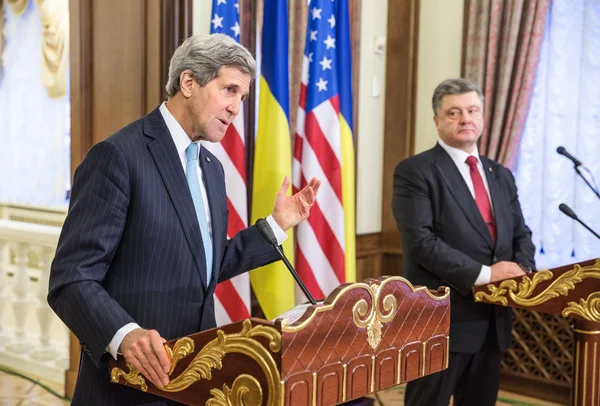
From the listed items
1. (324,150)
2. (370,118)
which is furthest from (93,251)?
(370,118)

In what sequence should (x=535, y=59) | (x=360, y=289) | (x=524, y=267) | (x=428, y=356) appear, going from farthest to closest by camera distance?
(x=535, y=59) → (x=524, y=267) → (x=428, y=356) → (x=360, y=289)

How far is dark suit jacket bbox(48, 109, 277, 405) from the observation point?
1.59m

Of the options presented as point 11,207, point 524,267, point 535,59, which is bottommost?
point 11,207

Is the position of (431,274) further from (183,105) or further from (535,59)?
(535,59)

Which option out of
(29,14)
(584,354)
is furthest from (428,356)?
(29,14)

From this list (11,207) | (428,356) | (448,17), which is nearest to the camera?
(428,356)

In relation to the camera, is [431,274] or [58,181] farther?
[58,181]

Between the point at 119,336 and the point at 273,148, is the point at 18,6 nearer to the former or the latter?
the point at 273,148

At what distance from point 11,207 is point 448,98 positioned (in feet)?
19.1

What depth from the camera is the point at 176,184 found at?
1758mm

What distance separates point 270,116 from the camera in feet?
12.7

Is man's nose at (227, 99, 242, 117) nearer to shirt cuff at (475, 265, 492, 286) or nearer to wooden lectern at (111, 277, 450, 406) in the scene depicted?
wooden lectern at (111, 277, 450, 406)

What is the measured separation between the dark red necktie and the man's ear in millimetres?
1704

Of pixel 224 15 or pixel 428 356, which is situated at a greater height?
pixel 224 15
